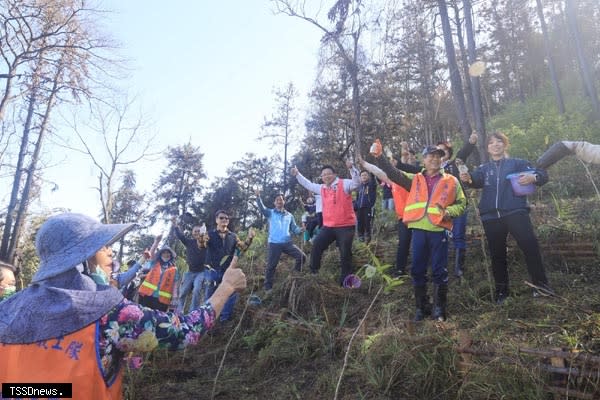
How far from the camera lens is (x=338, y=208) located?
18.1ft

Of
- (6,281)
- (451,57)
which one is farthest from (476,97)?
(6,281)

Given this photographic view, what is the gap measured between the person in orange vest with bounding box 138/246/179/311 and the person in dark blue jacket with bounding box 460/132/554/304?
501 centimetres

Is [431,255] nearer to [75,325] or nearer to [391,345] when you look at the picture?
[391,345]

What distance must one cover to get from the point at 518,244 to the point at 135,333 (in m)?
3.60

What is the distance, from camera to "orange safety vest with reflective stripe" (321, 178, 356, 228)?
5.49 m

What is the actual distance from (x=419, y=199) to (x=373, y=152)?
0.65m

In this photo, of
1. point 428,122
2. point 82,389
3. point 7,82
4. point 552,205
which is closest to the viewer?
point 82,389

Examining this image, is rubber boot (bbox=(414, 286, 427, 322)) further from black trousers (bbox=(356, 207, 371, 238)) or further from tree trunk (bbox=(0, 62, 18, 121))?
tree trunk (bbox=(0, 62, 18, 121))

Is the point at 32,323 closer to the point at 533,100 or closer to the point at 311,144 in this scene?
the point at 311,144

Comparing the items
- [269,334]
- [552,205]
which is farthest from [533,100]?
[269,334]

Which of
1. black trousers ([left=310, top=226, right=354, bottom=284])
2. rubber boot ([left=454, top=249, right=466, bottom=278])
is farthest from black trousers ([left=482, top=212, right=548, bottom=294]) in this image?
black trousers ([left=310, top=226, right=354, bottom=284])

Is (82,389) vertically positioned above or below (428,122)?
below

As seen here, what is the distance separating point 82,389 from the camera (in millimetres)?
1372

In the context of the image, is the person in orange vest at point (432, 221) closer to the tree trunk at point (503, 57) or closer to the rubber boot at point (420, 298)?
the rubber boot at point (420, 298)
